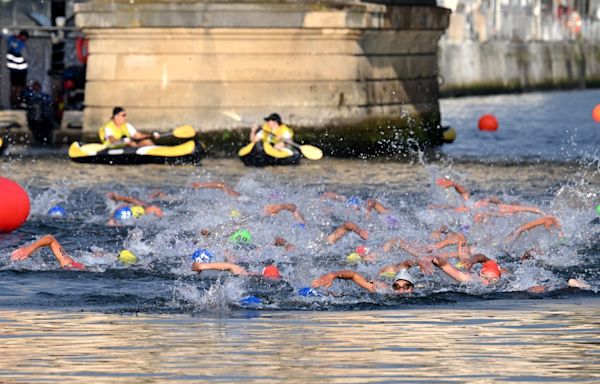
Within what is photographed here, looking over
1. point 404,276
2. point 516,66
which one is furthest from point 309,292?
point 516,66

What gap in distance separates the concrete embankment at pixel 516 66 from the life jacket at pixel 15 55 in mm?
25595

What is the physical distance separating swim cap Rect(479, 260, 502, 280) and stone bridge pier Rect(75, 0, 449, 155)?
64.3ft

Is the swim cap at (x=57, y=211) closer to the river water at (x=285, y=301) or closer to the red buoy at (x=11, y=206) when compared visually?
the river water at (x=285, y=301)

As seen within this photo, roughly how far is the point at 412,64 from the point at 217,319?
26717mm

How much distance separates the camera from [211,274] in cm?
1912

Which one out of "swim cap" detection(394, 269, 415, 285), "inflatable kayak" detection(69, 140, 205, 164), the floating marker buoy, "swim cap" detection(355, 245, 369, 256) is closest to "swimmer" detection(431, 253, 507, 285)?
"swim cap" detection(394, 269, 415, 285)

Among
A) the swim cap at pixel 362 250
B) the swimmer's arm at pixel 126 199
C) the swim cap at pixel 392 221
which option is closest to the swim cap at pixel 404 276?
the swim cap at pixel 362 250

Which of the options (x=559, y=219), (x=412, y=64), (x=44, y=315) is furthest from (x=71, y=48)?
(x=44, y=315)

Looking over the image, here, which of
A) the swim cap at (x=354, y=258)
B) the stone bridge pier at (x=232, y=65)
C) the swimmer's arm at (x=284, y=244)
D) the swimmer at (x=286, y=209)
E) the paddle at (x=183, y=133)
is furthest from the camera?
the stone bridge pier at (x=232, y=65)

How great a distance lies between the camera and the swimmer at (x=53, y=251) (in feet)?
63.4

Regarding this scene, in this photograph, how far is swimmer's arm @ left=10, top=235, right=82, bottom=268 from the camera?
19.3 metres

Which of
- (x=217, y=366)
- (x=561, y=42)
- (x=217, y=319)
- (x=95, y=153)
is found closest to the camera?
(x=217, y=366)

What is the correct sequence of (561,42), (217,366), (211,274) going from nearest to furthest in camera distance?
(217,366), (211,274), (561,42)

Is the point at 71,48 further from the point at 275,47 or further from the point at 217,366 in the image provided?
the point at 217,366
